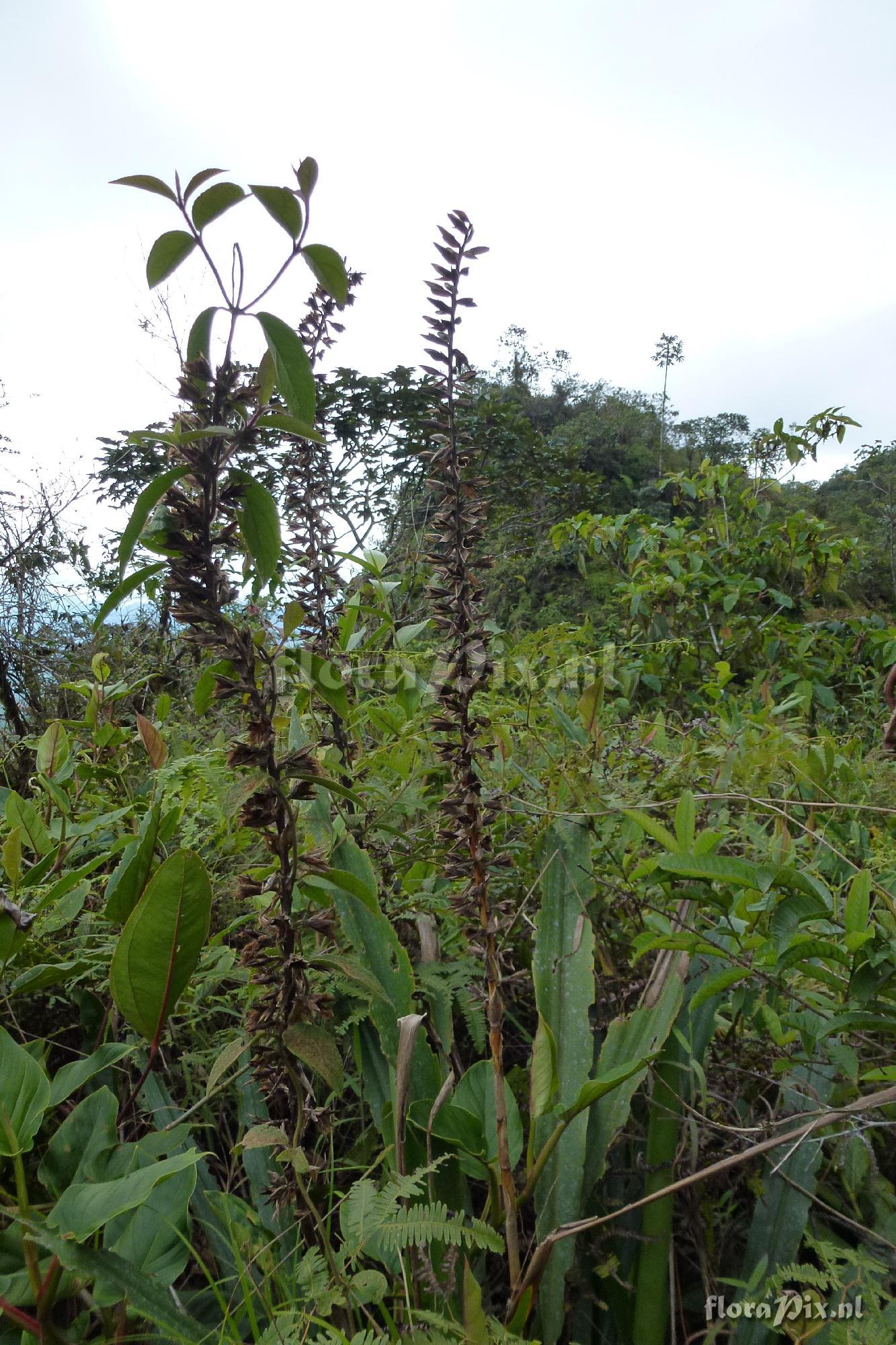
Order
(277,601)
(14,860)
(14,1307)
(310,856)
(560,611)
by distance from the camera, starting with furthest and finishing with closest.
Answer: (560,611)
(277,601)
(14,860)
(310,856)
(14,1307)

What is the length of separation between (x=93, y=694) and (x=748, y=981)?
142 cm

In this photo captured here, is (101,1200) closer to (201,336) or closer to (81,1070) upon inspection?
(81,1070)

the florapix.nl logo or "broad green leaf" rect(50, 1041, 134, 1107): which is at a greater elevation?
"broad green leaf" rect(50, 1041, 134, 1107)

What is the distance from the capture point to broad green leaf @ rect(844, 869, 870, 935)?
828mm

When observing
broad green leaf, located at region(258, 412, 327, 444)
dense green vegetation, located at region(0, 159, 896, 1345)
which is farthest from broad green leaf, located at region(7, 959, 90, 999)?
broad green leaf, located at region(258, 412, 327, 444)

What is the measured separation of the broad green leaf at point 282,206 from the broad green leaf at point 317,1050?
0.80 m

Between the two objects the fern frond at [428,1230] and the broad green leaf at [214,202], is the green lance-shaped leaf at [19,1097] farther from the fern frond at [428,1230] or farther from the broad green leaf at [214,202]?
the broad green leaf at [214,202]

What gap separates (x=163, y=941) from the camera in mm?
837

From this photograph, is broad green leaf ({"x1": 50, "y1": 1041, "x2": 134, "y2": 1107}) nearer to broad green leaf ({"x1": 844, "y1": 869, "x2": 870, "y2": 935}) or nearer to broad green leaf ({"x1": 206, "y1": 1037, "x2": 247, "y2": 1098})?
broad green leaf ({"x1": 206, "y1": 1037, "x2": 247, "y2": 1098})

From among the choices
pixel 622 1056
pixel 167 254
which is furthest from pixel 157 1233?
pixel 167 254

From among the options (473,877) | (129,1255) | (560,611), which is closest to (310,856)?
(473,877)

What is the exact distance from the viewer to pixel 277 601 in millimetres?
2301

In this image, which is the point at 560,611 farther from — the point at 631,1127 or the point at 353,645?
the point at 631,1127

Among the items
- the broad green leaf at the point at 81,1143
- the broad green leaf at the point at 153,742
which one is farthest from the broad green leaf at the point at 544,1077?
the broad green leaf at the point at 153,742
